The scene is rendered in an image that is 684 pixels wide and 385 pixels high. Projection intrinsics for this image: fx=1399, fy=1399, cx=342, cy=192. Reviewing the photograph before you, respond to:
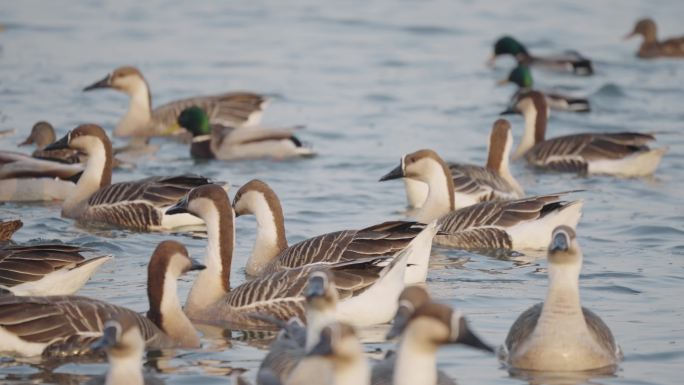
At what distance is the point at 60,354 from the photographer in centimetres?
935

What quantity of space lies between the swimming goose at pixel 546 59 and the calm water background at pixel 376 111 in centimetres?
34

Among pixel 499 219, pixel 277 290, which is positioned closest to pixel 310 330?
pixel 277 290

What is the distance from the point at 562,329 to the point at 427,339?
2.07 meters

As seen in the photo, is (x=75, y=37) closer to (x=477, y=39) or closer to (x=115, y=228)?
(x=477, y=39)

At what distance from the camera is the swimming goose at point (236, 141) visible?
741 inches

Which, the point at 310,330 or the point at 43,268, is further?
the point at 43,268

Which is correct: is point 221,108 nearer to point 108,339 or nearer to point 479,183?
point 479,183

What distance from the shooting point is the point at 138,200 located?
1448cm

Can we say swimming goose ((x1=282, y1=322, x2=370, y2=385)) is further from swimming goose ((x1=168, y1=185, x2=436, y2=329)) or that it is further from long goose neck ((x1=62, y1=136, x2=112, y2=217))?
long goose neck ((x1=62, y1=136, x2=112, y2=217))

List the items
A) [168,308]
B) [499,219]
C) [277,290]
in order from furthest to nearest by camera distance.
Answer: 1. [499,219]
2. [277,290]
3. [168,308]

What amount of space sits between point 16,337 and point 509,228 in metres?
5.66

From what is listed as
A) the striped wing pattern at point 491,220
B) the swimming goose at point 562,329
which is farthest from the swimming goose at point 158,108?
the swimming goose at point 562,329

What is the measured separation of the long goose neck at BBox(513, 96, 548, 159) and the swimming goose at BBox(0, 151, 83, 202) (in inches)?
247

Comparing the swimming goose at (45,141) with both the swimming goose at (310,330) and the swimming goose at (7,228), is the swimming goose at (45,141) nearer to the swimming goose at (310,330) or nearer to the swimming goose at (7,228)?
the swimming goose at (7,228)
